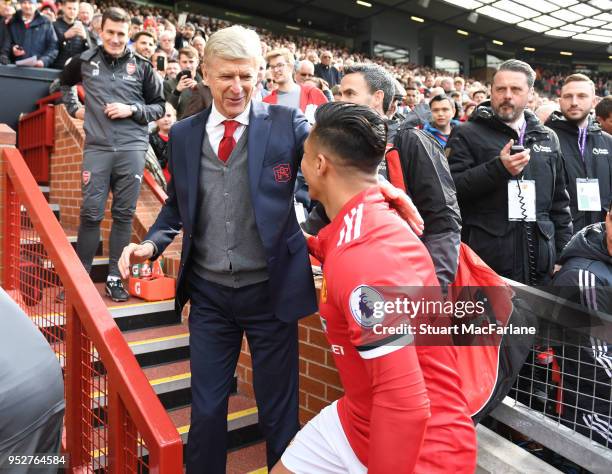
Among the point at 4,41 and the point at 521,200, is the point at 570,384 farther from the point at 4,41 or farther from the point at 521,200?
the point at 4,41

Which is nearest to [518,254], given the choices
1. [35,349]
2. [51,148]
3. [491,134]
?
[491,134]

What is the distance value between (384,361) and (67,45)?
7.22 meters

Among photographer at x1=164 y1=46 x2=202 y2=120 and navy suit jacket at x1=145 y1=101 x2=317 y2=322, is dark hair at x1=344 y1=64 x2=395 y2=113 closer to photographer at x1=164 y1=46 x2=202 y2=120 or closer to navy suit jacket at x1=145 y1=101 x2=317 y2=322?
navy suit jacket at x1=145 y1=101 x2=317 y2=322

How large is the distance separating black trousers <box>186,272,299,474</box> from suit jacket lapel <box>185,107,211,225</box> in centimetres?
31

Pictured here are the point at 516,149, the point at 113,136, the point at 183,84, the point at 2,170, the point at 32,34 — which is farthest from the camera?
the point at 32,34

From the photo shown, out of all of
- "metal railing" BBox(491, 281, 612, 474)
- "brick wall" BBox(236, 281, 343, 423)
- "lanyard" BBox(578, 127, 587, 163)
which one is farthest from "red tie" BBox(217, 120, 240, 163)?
"lanyard" BBox(578, 127, 587, 163)

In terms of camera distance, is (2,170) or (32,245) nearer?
(32,245)

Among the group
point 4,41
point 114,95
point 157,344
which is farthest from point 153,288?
point 4,41

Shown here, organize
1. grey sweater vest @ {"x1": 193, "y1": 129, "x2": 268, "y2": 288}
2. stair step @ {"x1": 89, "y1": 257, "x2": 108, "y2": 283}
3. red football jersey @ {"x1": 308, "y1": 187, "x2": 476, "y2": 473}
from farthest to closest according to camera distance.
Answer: stair step @ {"x1": 89, "y1": 257, "x2": 108, "y2": 283} < grey sweater vest @ {"x1": 193, "y1": 129, "x2": 268, "y2": 288} < red football jersey @ {"x1": 308, "y1": 187, "x2": 476, "y2": 473}

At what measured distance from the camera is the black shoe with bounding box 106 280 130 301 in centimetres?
363

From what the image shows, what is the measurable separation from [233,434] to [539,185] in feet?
7.09

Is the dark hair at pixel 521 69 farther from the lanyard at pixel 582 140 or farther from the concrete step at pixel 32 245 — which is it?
the concrete step at pixel 32 245

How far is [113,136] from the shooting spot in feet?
11.9

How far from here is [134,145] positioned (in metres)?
3.73
